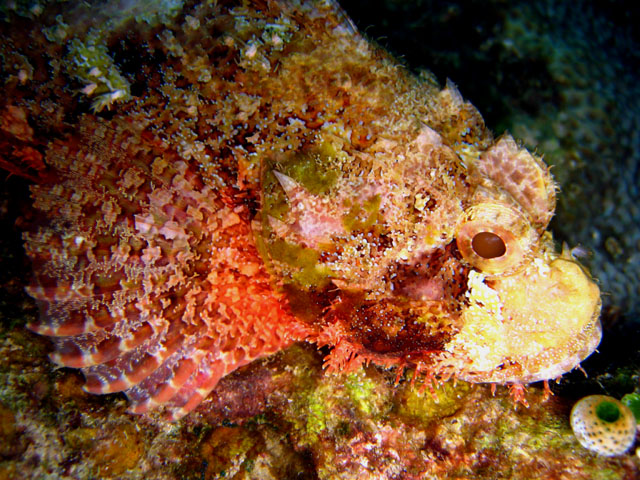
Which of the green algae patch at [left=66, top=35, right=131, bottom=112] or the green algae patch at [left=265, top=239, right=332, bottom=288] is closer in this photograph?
the green algae patch at [left=265, top=239, right=332, bottom=288]

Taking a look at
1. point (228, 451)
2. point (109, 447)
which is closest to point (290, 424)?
point (228, 451)

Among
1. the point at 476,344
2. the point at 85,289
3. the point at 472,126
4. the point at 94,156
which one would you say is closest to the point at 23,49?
the point at 94,156

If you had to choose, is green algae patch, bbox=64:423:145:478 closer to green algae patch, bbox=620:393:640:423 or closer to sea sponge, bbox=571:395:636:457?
sea sponge, bbox=571:395:636:457

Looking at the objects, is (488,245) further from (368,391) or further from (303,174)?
(368,391)

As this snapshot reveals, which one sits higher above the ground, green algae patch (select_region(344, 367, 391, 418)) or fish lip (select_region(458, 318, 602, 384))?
fish lip (select_region(458, 318, 602, 384))

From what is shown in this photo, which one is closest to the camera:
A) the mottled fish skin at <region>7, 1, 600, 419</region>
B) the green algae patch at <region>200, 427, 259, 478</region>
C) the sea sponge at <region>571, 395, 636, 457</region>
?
the sea sponge at <region>571, 395, 636, 457</region>

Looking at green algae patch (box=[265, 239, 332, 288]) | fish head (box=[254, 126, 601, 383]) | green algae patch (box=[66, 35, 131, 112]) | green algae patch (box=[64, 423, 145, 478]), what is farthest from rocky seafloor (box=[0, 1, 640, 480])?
green algae patch (box=[265, 239, 332, 288])
